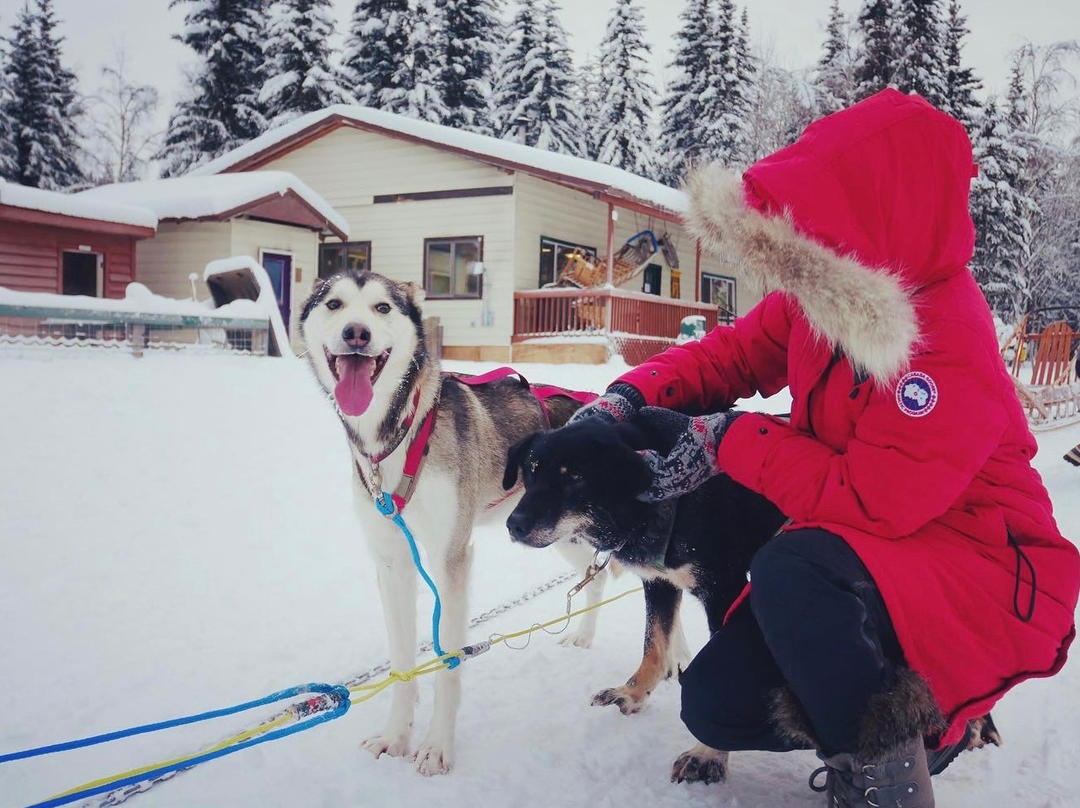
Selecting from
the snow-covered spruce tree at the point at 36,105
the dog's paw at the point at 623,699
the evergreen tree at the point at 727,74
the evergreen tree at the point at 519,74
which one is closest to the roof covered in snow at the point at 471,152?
the evergreen tree at the point at 519,74

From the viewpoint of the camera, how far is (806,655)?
1.55 metres

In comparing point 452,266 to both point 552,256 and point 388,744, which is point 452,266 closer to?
point 552,256

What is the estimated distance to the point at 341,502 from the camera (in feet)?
15.4

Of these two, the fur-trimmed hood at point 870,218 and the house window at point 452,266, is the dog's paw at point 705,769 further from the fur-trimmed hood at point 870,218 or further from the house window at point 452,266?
the house window at point 452,266

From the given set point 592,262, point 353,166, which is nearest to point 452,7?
point 353,166

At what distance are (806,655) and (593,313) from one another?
1249 cm

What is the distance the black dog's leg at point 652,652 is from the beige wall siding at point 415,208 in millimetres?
12711

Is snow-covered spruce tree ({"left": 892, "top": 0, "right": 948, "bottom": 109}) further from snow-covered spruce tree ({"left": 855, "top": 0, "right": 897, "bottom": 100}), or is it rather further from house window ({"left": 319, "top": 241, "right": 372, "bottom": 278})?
house window ({"left": 319, "top": 241, "right": 372, "bottom": 278})

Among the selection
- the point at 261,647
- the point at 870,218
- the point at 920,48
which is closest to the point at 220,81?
the point at 920,48

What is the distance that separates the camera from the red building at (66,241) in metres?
13.6

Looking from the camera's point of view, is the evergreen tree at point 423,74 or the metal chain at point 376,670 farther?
the evergreen tree at point 423,74

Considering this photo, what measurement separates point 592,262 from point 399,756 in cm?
1438

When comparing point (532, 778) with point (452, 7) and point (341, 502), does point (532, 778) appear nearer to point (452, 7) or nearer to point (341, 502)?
point (341, 502)

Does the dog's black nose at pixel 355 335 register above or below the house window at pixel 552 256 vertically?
below
